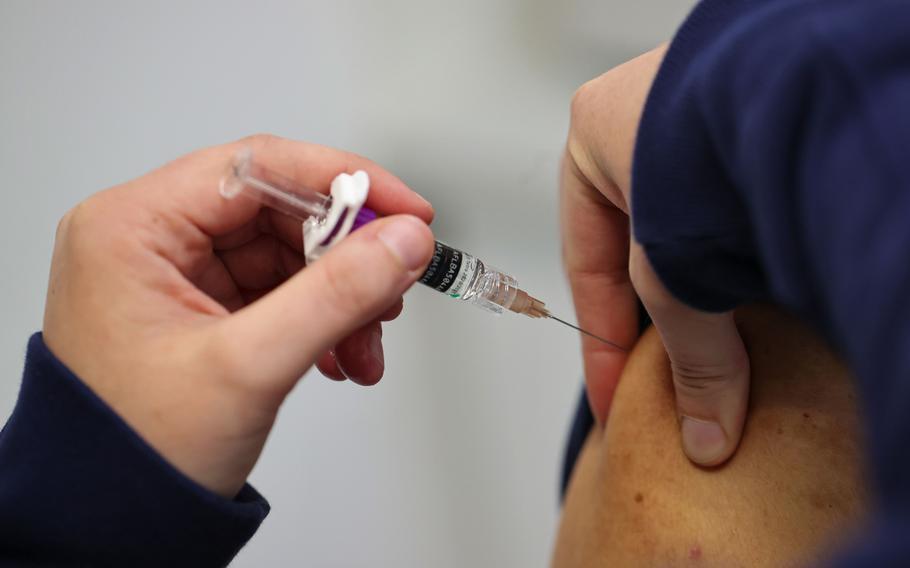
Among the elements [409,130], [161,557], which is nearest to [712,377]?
[161,557]

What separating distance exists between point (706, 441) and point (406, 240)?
0.30 metres

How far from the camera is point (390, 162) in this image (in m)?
1.31

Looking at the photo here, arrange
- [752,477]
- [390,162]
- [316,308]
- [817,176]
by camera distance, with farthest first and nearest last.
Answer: [390,162] < [752,477] < [316,308] < [817,176]

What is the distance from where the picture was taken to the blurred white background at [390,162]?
1179 millimetres

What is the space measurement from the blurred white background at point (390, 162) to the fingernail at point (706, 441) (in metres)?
0.57

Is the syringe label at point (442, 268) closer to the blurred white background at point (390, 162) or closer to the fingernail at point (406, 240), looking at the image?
the fingernail at point (406, 240)

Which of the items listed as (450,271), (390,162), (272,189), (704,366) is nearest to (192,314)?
(272,189)

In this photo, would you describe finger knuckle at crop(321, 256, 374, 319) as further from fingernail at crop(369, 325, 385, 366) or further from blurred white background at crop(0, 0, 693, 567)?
blurred white background at crop(0, 0, 693, 567)

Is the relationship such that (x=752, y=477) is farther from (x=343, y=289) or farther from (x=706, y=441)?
(x=343, y=289)

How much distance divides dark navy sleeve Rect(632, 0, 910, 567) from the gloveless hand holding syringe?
22 cm

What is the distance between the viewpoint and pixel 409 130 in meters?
1.34

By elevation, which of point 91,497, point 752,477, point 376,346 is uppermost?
point 91,497

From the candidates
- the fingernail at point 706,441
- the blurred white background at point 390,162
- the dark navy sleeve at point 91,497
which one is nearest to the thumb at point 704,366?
the fingernail at point 706,441

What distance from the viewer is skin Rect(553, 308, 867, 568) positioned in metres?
0.59
